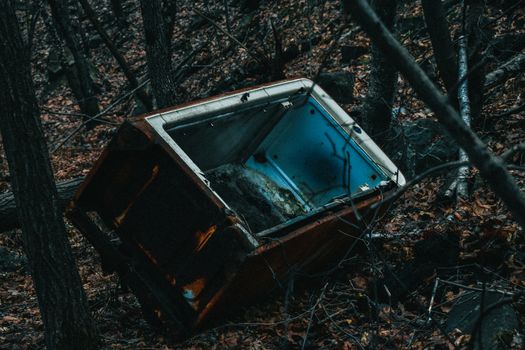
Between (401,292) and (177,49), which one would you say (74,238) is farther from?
(177,49)

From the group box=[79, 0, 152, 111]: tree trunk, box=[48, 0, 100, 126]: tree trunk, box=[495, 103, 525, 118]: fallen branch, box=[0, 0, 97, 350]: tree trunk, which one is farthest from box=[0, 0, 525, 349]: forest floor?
box=[48, 0, 100, 126]: tree trunk

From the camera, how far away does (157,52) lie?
24.2ft

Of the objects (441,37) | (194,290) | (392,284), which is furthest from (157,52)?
(392,284)

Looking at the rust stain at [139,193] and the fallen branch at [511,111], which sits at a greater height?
the rust stain at [139,193]

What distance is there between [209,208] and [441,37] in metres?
3.19

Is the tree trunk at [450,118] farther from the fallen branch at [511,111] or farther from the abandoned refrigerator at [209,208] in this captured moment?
the fallen branch at [511,111]

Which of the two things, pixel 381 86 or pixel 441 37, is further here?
pixel 381 86

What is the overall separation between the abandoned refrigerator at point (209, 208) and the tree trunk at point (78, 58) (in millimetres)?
7040

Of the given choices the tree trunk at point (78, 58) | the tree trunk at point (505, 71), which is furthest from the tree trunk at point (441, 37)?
the tree trunk at point (78, 58)

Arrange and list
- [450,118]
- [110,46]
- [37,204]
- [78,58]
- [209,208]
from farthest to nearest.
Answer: [78,58] < [110,46] < [209,208] < [37,204] < [450,118]

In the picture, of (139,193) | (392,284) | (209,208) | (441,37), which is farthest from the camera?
(441,37)

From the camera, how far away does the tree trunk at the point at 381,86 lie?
22.5 ft

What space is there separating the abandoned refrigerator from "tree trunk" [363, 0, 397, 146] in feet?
4.43

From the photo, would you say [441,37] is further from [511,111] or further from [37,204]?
[37,204]
